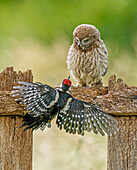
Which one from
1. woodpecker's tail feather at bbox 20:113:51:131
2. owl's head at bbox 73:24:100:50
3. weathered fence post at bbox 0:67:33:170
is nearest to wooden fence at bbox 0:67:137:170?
weathered fence post at bbox 0:67:33:170

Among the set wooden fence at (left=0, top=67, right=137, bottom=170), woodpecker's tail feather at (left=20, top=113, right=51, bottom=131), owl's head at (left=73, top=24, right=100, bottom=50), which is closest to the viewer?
woodpecker's tail feather at (left=20, top=113, right=51, bottom=131)

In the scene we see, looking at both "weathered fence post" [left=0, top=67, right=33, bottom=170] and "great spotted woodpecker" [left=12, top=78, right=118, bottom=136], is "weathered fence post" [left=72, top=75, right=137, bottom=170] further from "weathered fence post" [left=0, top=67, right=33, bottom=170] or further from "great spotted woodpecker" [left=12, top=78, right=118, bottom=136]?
"weathered fence post" [left=0, top=67, right=33, bottom=170]

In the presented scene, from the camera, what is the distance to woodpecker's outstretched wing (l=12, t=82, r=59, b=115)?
171cm

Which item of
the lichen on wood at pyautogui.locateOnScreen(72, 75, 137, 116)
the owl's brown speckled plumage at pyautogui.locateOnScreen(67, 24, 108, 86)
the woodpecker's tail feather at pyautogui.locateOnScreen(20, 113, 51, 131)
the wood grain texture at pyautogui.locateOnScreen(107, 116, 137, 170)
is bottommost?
the wood grain texture at pyautogui.locateOnScreen(107, 116, 137, 170)

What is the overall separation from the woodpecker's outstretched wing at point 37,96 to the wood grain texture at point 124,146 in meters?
0.42

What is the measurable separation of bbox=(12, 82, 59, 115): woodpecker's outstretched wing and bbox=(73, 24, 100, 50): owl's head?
1.20m

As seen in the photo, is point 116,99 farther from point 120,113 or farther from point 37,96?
point 37,96

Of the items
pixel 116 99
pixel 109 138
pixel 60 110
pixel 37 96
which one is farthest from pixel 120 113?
pixel 37 96

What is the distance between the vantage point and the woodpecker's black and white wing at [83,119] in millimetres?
1729

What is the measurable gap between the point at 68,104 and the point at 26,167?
0.47 meters

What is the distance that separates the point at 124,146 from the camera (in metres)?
1.86

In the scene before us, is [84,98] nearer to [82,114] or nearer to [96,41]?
[82,114]

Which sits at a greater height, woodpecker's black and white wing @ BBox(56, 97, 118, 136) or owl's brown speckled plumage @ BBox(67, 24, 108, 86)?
owl's brown speckled plumage @ BBox(67, 24, 108, 86)

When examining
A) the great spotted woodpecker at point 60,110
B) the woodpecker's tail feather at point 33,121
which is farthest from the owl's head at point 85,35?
the woodpecker's tail feather at point 33,121
